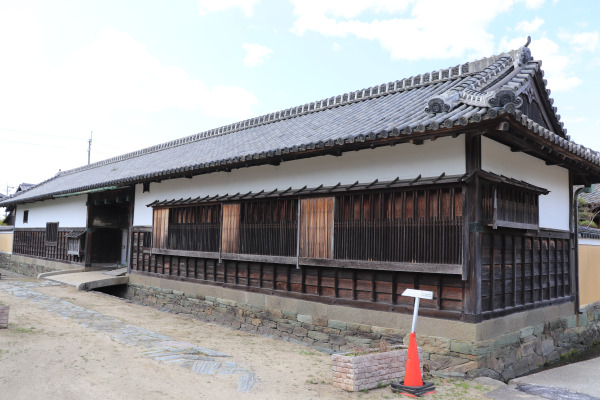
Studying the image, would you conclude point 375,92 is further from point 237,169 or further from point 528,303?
point 528,303

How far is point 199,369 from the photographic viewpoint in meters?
6.95

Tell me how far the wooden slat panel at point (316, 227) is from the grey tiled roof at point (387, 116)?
1246 mm

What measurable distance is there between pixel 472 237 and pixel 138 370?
5.64 m

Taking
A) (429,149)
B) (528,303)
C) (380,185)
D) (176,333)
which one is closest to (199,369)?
(176,333)

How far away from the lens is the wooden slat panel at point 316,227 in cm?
921

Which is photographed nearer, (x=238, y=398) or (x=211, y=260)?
(x=238, y=398)

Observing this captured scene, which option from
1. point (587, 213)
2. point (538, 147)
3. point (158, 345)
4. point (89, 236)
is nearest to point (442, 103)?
point (538, 147)

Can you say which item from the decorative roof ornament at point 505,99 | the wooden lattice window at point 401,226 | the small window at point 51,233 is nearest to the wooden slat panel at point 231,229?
the wooden lattice window at point 401,226

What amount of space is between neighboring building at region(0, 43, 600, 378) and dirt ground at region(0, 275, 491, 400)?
1422 millimetres

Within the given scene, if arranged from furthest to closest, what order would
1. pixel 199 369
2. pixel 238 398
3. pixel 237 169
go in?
pixel 237 169 < pixel 199 369 < pixel 238 398

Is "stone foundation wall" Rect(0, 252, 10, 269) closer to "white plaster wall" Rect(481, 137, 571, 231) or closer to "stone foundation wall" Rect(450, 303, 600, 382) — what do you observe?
"stone foundation wall" Rect(450, 303, 600, 382)

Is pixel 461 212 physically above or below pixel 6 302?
above

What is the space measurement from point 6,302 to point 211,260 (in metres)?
6.16

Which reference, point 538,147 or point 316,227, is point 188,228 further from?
point 538,147
